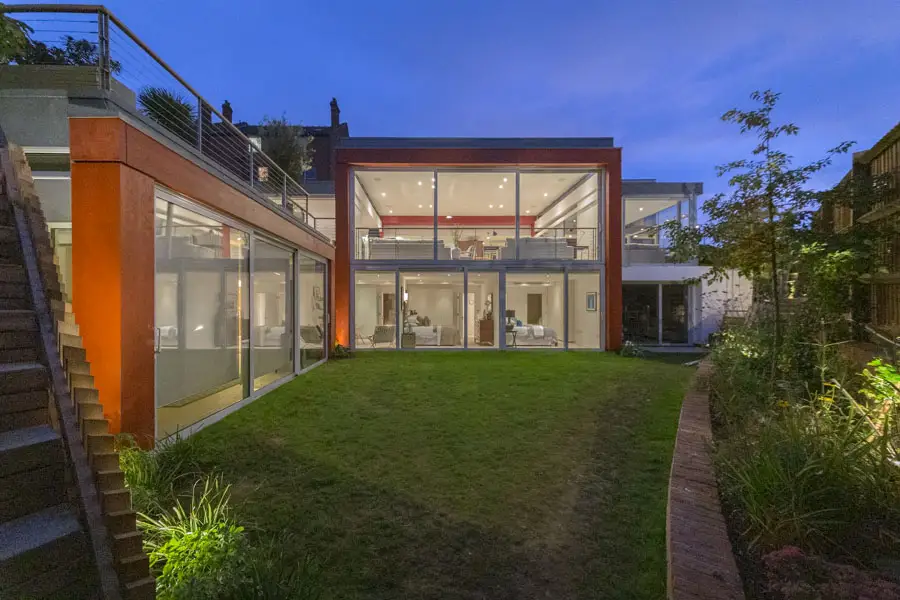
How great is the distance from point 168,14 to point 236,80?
32805 millimetres

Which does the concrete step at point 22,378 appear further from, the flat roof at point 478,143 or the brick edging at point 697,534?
the flat roof at point 478,143

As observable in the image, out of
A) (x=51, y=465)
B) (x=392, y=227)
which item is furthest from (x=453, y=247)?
(x=51, y=465)

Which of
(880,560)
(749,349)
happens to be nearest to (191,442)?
(880,560)

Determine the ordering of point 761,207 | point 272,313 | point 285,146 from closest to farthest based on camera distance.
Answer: point 761,207, point 272,313, point 285,146

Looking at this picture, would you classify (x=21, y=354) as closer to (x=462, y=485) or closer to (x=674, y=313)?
(x=462, y=485)

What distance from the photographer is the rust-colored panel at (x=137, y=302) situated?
3754 mm

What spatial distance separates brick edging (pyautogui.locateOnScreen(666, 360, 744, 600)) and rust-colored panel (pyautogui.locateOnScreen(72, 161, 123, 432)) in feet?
13.5

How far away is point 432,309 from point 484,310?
1539 millimetres

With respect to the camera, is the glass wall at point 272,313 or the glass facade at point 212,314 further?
the glass wall at point 272,313

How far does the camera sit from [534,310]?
43.1 feet

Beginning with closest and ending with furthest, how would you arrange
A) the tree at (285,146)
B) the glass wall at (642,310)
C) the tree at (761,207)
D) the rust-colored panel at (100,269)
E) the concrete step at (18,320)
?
the concrete step at (18,320)
the rust-colored panel at (100,269)
the tree at (761,207)
the glass wall at (642,310)
the tree at (285,146)

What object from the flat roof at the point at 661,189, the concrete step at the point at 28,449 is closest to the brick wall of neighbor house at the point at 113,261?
the concrete step at the point at 28,449

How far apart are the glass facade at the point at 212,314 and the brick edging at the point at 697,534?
4.30 meters

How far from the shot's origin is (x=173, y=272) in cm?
470
